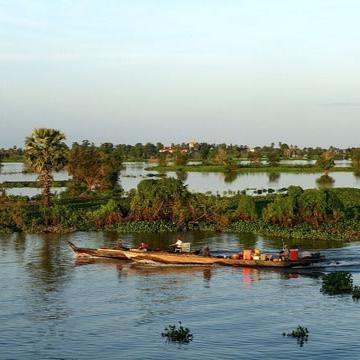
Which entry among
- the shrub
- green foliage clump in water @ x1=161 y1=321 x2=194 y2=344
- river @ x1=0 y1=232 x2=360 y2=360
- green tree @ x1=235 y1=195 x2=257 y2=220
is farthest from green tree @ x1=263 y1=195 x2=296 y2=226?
green foliage clump in water @ x1=161 y1=321 x2=194 y2=344

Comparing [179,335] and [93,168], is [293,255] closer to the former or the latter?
[179,335]

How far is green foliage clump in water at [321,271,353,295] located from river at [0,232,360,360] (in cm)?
59

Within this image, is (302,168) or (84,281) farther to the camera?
(302,168)

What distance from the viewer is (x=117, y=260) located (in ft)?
150

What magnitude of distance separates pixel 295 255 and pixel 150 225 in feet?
67.1

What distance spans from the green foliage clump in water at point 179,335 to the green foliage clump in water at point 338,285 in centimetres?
1063

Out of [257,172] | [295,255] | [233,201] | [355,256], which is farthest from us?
[257,172]

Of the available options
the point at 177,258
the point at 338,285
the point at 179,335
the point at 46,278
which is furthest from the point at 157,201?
the point at 179,335

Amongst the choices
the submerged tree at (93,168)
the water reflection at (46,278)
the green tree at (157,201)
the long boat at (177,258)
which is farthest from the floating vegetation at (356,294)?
the submerged tree at (93,168)

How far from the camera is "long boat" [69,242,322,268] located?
1665 inches

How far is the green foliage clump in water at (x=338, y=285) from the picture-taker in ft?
118

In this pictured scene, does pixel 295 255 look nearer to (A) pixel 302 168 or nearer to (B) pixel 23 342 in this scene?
(B) pixel 23 342

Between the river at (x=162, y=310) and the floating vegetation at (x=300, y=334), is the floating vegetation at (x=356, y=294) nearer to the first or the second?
the river at (x=162, y=310)

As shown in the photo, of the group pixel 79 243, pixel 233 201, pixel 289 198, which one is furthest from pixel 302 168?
pixel 79 243
